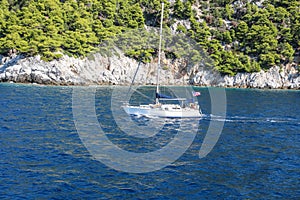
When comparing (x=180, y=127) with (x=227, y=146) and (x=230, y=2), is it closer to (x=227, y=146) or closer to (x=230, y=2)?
(x=227, y=146)

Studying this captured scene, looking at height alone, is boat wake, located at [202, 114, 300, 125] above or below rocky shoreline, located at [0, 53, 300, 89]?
below

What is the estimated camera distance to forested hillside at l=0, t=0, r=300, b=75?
95.0 metres

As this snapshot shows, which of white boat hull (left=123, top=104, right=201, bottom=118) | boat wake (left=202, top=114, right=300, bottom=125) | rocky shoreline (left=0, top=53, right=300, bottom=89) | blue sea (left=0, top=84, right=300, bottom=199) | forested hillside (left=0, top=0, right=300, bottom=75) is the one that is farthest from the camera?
forested hillside (left=0, top=0, right=300, bottom=75)

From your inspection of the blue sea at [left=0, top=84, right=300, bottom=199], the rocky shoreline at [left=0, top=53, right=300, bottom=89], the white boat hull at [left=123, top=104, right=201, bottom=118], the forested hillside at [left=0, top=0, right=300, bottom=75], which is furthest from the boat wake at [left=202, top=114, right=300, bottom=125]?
the forested hillside at [left=0, top=0, right=300, bottom=75]

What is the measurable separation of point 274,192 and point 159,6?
111m

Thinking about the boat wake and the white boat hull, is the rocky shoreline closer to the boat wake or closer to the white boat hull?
the white boat hull

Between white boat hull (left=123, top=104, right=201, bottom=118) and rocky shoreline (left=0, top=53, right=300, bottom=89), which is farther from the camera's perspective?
rocky shoreline (left=0, top=53, right=300, bottom=89)

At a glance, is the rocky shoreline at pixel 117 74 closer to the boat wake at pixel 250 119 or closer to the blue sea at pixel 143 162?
the blue sea at pixel 143 162

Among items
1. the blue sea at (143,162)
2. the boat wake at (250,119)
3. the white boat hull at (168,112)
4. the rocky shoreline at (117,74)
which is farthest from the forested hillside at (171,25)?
the boat wake at (250,119)

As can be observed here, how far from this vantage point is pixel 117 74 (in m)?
100

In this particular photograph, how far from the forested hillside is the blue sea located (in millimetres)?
54709

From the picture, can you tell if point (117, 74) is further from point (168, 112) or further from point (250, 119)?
point (250, 119)

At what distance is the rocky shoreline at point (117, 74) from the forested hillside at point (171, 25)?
8.60ft

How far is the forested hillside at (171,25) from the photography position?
95.0 meters
